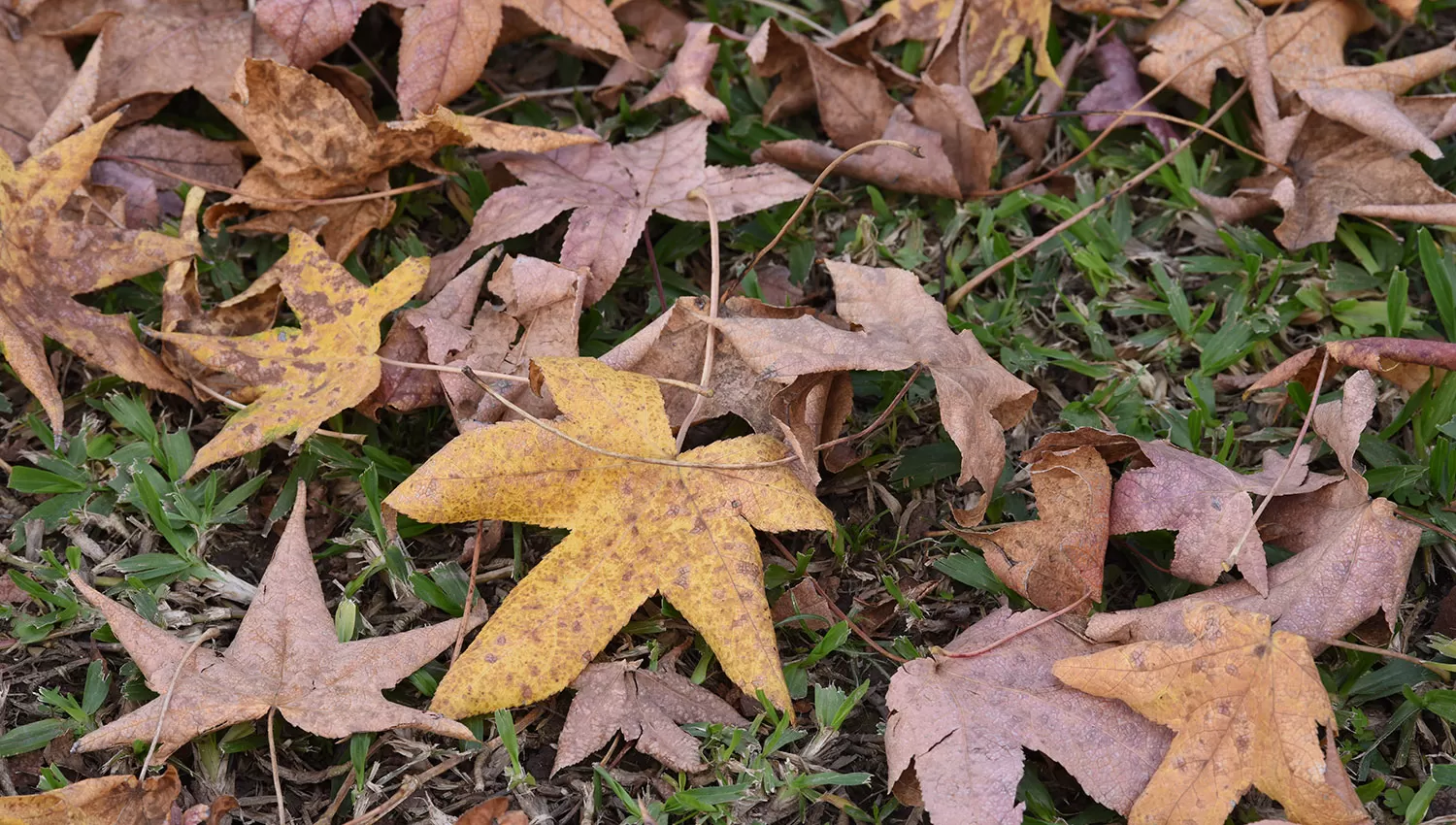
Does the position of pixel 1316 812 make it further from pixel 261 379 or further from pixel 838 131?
pixel 261 379

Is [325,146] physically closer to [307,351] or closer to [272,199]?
[272,199]

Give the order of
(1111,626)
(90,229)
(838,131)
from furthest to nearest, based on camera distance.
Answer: (838,131) < (90,229) < (1111,626)

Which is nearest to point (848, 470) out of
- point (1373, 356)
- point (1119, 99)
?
point (1373, 356)

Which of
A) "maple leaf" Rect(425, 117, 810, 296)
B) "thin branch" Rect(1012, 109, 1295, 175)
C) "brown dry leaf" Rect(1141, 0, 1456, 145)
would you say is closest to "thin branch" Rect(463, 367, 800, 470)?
"maple leaf" Rect(425, 117, 810, 296)

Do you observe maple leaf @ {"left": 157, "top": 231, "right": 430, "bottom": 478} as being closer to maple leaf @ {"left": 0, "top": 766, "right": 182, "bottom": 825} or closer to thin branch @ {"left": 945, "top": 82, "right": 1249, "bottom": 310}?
maple leaf @ {"left": 0, "top": 766, "right": 182, "bottom": 825}

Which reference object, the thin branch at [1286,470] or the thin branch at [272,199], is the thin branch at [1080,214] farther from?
the thin branch at [272,199]

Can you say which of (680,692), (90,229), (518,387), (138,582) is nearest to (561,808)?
(680,692)
